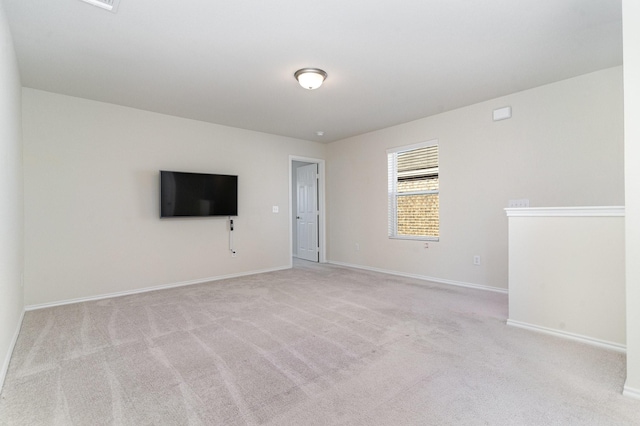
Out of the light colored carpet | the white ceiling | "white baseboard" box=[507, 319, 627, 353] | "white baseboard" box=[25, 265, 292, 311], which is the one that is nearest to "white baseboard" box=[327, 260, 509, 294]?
the light colored carpet

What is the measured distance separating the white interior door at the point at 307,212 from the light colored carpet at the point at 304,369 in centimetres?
336

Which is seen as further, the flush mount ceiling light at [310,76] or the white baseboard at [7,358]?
the flush mount ceiling light at [310,76]

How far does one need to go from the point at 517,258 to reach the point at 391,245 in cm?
250

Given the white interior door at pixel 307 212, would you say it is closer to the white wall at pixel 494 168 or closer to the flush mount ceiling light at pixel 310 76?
the white wall at pixel 494 168

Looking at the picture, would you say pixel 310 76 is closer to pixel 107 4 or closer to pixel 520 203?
pixel 107 4

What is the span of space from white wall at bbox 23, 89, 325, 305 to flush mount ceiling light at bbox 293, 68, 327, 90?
2.39 meters

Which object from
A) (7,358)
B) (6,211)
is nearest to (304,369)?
(7,358)

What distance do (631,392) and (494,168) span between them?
2862mm

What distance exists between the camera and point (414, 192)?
5059 millimetres

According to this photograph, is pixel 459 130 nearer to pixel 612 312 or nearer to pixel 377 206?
pixel 377 206

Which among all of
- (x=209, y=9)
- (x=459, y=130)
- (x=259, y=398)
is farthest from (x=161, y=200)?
(x=459, y=130)

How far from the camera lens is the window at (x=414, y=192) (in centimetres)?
481

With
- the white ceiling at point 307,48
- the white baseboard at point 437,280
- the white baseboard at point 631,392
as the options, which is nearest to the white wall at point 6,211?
the white ceiling at point 307,48

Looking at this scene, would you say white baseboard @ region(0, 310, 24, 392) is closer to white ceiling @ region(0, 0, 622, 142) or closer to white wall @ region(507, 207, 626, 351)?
white ceiling @ region(0, 0, 622, 142)
